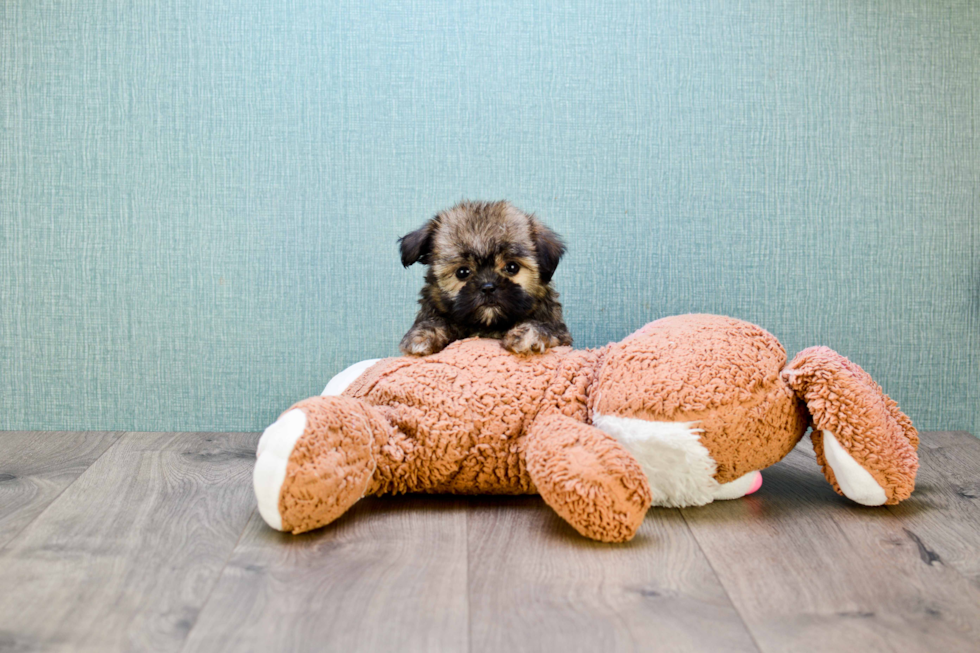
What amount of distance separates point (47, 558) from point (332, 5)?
1668mm

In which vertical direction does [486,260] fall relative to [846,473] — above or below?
above

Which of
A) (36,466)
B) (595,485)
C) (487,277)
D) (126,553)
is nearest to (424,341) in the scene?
(487,277)

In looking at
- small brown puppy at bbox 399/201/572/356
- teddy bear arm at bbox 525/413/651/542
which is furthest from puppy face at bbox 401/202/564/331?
teddy bear arm at bbox 525/413/651/542

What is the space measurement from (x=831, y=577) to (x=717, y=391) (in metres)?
0.40

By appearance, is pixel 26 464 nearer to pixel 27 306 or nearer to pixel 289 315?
pixel 27 306

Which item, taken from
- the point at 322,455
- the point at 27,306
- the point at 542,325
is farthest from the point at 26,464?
A: the point at 542,325

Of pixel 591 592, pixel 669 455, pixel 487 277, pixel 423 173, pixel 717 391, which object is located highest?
pixel 423 173

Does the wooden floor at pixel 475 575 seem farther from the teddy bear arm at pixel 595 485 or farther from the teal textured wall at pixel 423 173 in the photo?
the teal textured wall at pixel 423 173

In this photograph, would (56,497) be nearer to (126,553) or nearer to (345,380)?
(126,553)

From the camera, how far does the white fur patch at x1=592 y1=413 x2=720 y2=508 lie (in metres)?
1.50

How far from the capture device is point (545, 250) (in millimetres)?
1776

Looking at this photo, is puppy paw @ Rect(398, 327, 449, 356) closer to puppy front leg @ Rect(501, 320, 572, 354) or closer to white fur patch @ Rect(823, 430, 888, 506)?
puppy front leg @ Rect(501, 320, 572, 354)

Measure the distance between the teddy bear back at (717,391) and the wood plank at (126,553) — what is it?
2.77ft

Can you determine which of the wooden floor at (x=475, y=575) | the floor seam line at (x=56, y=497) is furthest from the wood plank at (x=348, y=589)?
the floor seam line at (x=56, y=497)
